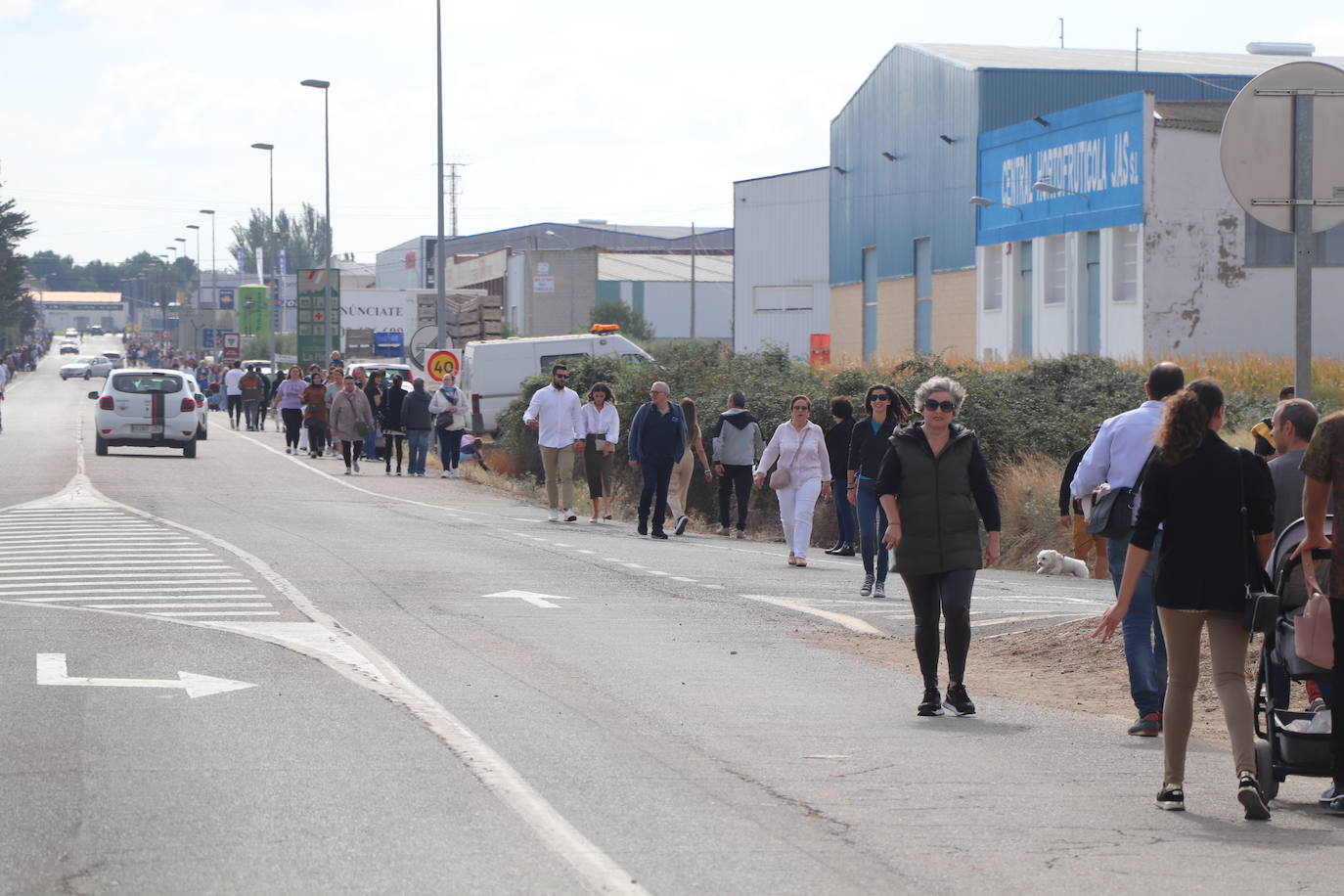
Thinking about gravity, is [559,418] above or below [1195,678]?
above

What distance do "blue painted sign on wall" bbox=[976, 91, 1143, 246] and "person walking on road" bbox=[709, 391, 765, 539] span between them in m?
18.6

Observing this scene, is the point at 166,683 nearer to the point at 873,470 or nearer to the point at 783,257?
the point at 873,470

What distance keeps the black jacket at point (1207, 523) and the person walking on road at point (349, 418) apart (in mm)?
25520

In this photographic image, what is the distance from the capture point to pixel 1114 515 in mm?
8898

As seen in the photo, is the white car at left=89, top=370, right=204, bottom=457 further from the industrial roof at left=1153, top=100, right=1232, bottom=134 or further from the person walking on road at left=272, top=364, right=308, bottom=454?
the industrial roof at left=1153, top=100, right=1232, bottom=134

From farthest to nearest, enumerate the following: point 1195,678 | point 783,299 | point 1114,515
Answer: point 783,299
point 1114,515
point 1195,678

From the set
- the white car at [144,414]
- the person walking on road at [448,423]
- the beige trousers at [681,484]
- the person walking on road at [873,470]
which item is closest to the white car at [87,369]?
the white car at [144,414]

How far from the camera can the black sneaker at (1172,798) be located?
7141mm

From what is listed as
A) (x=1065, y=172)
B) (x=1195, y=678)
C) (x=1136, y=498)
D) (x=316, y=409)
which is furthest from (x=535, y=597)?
(x=1065, y=172)

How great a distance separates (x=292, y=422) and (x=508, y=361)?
4.55 meters

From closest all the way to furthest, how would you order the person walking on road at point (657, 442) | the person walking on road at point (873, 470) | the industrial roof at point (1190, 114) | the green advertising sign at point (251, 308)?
the person walking on road at point (873, 470) → the person walking on road at point (657, 442) → the industrial roof at point (1190, 114) → the green advertising sign at point (251, 308)

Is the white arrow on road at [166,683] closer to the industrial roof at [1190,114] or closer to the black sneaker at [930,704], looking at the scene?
the black sneaker at [930,704]

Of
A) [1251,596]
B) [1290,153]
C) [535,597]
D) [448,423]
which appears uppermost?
[1290,153]

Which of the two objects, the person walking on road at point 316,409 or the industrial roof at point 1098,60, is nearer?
the person walking on road at point 316,409
